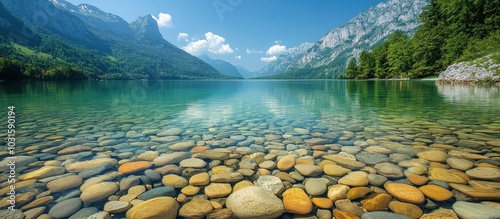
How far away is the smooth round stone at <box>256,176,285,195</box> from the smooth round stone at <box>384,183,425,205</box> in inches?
71.1

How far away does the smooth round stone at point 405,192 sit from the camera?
3.46 meters

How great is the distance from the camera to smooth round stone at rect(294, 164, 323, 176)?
4645mm

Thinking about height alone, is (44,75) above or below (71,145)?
above

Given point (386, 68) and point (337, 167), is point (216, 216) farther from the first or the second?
point (386, 68)

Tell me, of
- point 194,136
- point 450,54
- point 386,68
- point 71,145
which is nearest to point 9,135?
point 71,145

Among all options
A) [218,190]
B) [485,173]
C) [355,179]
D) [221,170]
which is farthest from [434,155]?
[218,190]

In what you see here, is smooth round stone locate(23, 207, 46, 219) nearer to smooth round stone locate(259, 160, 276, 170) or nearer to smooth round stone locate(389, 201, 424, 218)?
smooth round stone locate(259, 160, 276, 170)

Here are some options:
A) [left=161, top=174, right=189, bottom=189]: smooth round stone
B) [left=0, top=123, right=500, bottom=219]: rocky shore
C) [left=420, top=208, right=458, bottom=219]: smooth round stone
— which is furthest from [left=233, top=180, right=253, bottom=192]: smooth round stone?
[left=420, top=208, right=458, bottom=219]: smooth round stone

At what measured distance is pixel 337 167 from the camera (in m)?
4.88

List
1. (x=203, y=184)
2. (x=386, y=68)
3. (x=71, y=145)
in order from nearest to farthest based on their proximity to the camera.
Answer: (x=203, y=184), (x=71, y=145), (x=386, y=68)

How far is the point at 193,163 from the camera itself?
5.25 metres

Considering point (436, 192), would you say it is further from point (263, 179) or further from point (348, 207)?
point (263, 179)

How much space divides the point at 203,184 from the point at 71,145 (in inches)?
202

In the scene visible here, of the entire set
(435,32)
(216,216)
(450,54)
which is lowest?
(216,216)
